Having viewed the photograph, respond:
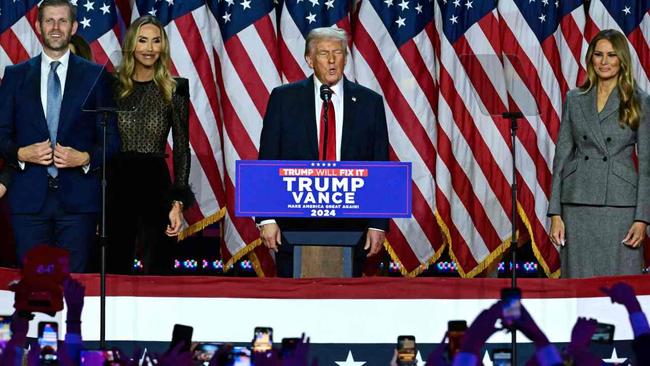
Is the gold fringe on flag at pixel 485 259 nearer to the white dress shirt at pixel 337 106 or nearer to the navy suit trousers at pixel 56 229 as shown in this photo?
the white dress shirt at pixel 337 106

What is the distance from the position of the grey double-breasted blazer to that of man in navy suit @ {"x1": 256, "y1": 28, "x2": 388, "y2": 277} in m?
0.87

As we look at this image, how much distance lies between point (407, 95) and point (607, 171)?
8.82ft

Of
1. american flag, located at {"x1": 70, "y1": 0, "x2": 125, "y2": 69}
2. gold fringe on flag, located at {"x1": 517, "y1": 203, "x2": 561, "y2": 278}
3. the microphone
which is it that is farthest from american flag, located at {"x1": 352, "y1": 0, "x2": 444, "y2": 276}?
the microphone

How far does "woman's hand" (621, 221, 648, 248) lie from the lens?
5809mm

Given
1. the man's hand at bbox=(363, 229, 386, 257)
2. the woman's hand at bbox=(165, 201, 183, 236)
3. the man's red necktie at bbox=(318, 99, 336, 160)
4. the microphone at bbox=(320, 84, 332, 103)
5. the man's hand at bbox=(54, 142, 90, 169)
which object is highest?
the microphone at bbox=(320, 84, 332, 103)

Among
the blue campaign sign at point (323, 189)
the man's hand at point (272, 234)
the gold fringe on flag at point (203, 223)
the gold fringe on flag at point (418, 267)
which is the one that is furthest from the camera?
the gold fringe on flag at point (418, 267)

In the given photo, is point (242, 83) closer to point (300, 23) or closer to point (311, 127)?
point (300, 23)

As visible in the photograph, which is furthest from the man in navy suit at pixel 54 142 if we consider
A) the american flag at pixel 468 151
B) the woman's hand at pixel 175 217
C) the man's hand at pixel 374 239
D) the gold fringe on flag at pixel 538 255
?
the gold fringe on flag at pixel 538 255

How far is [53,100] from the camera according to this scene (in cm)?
576

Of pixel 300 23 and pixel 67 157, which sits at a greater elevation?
pixel 300 23

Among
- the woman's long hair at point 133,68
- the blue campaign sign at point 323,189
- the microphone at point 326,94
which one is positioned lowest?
the blue campaign sign at point 323,189

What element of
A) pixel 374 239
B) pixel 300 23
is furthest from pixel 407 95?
pixel 374 239

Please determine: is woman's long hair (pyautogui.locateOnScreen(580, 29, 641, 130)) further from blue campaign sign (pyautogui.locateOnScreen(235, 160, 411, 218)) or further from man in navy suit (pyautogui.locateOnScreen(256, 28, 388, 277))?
blue campaign sign (pyautogui.locateOnScreen(235, 160, 411, 218))

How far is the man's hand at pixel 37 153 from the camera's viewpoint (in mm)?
5648
